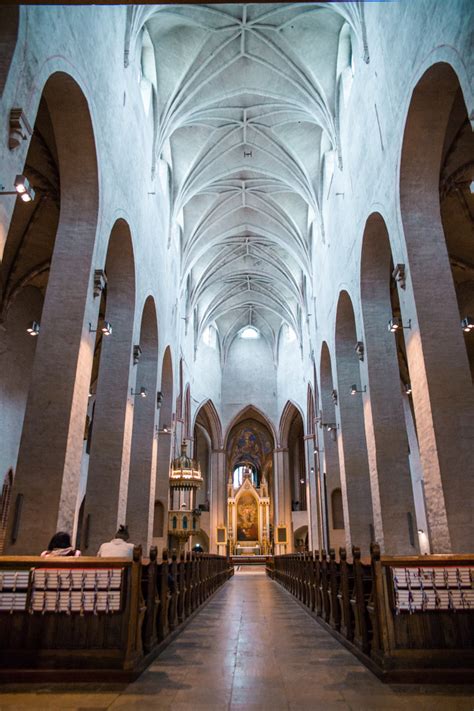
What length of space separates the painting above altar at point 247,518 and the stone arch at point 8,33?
31.0 metres

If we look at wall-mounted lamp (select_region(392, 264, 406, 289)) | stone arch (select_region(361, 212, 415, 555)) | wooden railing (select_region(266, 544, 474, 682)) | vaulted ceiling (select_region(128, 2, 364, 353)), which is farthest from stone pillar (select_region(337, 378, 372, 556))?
wooden railing (select_region(266, 544, 474, 682))

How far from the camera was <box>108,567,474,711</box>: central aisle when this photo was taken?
11.3 ft

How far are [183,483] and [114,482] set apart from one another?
8.41 m

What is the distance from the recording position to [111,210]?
1037 cm

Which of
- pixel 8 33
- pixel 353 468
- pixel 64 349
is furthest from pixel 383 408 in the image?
pixel 8 33

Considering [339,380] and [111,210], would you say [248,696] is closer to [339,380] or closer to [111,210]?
[111,210]

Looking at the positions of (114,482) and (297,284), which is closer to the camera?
(114,482)

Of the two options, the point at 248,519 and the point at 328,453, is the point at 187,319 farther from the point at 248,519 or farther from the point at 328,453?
the point at 248,519

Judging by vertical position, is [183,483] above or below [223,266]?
below

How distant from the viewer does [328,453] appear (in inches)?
739

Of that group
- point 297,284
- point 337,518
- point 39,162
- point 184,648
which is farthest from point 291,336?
point 184,648

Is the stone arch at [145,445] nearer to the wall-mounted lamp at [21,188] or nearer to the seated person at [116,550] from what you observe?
the seated person at [116,550]

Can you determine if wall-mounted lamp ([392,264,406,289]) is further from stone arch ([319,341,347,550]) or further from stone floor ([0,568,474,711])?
stone arch ([319,341,347,550])

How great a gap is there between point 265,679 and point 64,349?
19.2 ft
